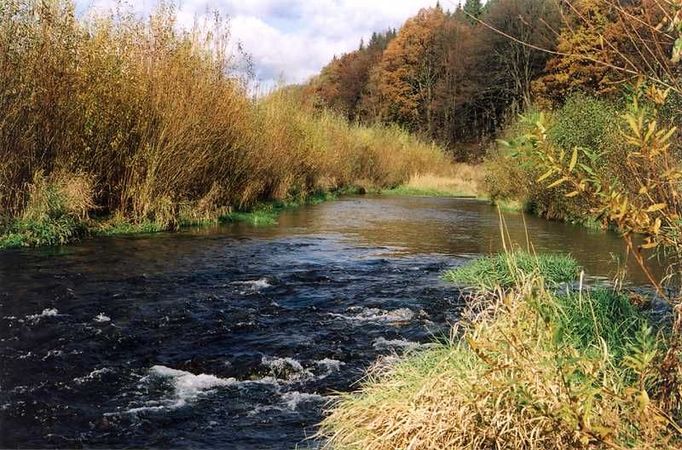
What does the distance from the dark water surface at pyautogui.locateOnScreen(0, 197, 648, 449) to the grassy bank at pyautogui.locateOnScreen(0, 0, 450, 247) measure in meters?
1.59

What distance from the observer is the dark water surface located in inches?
191

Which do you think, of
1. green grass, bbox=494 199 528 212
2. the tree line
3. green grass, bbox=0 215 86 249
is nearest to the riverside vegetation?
green grass, bbox=0 215 86 249

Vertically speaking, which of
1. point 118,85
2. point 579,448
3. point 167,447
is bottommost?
point 167,447

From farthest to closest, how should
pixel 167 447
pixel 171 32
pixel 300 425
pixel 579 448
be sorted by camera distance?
pixel 171 32
pixel 300 425
pixel 167 447
pixel 579 448

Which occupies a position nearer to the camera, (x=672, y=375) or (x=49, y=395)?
(x=672, y=375)

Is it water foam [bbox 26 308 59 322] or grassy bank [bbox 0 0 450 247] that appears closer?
water foam [bbox 26 308 59 322]

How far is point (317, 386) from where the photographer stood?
565 centimetres

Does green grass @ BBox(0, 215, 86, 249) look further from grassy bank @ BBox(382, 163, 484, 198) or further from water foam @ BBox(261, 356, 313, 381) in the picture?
grassy bank @ BBox(382, 163, 484, 198)

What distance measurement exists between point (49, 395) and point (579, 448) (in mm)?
4337

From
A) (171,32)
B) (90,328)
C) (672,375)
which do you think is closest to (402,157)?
(171,32)

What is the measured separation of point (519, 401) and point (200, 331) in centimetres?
489

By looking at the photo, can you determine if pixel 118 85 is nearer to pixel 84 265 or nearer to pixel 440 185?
pixel 84 265

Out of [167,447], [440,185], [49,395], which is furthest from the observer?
[440,185]

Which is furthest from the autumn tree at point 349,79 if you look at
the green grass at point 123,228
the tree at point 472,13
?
the green grass at point 123,228
